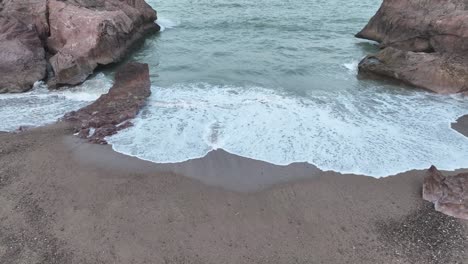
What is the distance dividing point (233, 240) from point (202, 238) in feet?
1.67

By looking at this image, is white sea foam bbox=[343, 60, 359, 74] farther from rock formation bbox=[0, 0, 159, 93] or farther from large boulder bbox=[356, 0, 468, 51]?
rock formation bbox=[0, 0, 159, 93]

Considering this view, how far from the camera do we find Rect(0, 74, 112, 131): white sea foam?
35.2 feet

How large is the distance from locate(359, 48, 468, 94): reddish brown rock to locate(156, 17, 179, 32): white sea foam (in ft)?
39.1

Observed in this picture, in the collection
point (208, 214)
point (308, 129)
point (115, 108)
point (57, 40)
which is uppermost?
point (57, 40)

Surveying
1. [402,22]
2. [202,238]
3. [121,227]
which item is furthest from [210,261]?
[402,22]

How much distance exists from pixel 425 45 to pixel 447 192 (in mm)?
9528

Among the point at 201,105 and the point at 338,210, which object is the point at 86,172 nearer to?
the point at 201,105

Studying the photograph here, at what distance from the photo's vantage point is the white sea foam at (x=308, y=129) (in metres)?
9.05

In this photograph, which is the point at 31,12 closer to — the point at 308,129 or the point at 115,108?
the point at 115,108

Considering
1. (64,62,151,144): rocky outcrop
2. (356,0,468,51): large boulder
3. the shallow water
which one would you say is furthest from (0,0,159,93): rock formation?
(356,0,468,51): large boulder

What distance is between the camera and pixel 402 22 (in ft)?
54.2

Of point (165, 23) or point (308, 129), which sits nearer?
point (308, 129)

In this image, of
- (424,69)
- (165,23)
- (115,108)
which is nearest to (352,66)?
(424,69)

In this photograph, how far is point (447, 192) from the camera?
7.53 metres
